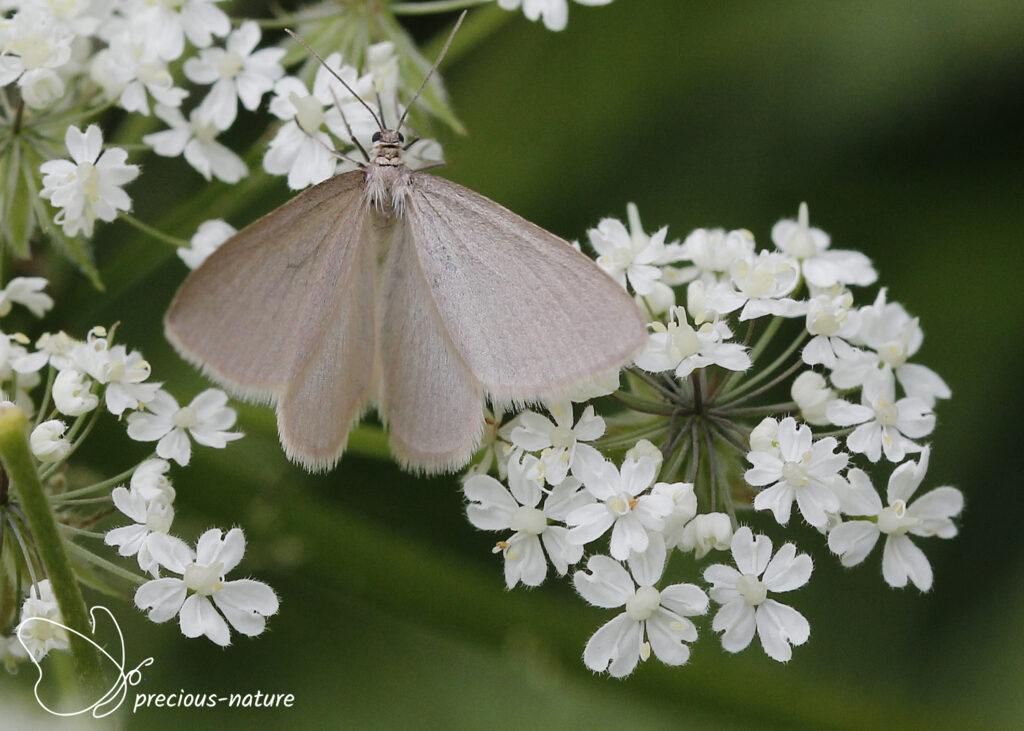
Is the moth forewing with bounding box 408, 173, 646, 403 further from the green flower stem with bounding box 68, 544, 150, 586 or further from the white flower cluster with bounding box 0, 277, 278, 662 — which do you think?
the green flower stem with bounding box 68, 544, 150, 586

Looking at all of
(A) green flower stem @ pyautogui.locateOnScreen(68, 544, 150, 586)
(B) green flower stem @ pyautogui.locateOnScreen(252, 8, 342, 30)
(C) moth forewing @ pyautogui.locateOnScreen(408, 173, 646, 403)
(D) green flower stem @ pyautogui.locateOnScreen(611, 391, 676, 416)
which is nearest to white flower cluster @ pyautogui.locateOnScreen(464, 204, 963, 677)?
(D) green flower stem @ pyautogui.locateOnScreen(611, 391, 676, 416)

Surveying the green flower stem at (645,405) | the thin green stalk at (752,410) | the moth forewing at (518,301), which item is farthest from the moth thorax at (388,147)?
the thin green stalk at (752,410)

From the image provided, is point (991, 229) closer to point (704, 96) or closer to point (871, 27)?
point (871, 27)

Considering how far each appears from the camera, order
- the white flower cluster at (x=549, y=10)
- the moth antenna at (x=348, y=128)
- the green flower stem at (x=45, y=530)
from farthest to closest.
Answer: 1. the white flower cluster at (x=549, y=10)
2. the moth antenna at (x=348, y=128)
3. the green flower stem at (x=45, y=530)

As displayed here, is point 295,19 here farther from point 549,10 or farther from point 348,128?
point 549,10

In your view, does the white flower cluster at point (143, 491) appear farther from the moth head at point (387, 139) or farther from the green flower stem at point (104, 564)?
the moth head at point (387, 139)

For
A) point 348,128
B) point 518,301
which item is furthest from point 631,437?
point 348,128
